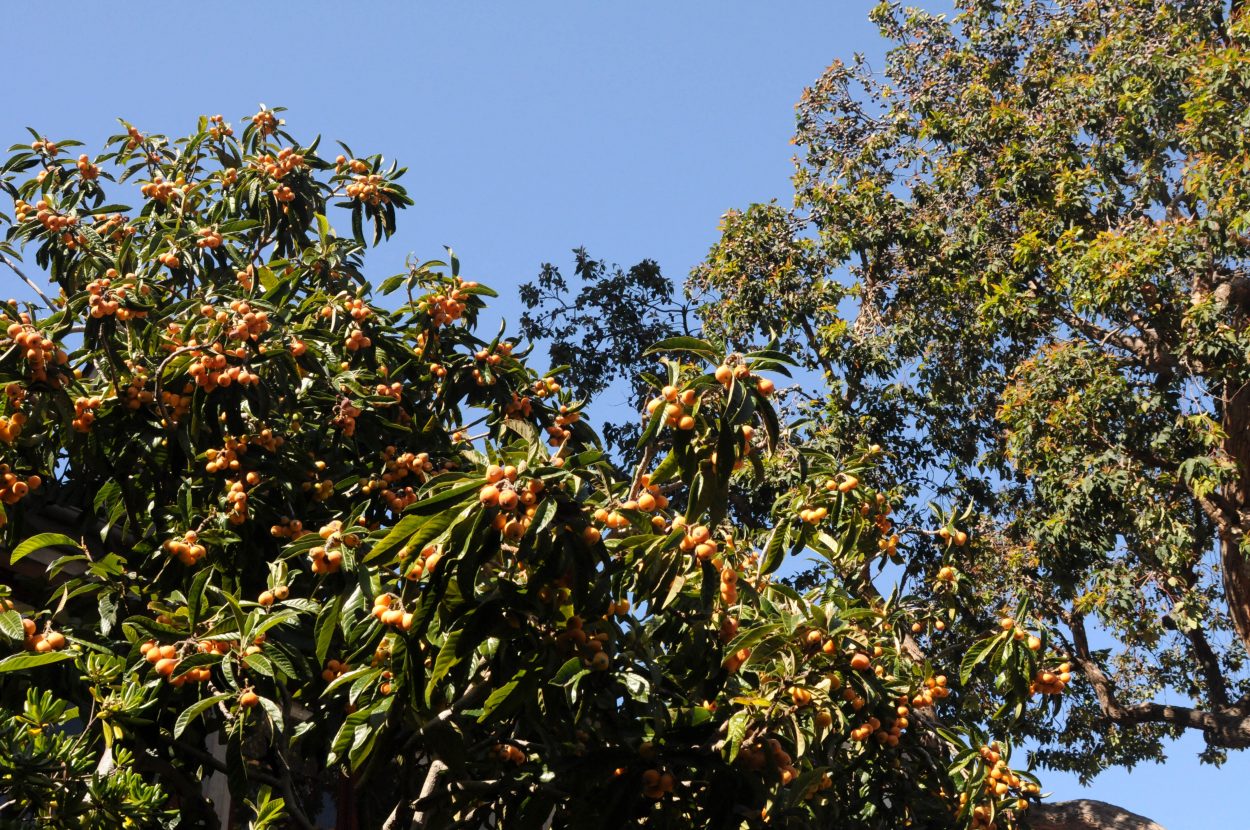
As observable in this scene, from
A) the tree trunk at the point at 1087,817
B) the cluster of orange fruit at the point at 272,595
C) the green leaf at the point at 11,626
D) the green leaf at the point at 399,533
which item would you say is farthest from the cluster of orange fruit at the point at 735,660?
the tree trunk at the point at 1087,817

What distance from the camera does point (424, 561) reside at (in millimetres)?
3924

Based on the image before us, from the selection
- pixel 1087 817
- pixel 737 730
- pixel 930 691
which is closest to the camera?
pixel 737 730

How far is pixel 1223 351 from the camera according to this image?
11.4 m

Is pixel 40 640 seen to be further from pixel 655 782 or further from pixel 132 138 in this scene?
pixel 132 138

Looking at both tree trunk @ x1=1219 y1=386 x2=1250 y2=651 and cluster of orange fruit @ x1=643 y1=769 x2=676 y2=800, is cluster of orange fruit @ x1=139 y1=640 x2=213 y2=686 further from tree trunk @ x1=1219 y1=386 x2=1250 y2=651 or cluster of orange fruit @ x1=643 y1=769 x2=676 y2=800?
tree trunk @ x1=1219 y1=386 x2=1250 y2=651

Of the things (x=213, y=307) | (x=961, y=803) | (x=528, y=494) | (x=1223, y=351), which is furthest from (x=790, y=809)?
(x=1223, y=351)

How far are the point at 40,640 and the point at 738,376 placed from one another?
8.29ft

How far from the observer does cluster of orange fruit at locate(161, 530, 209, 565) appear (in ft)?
16.1

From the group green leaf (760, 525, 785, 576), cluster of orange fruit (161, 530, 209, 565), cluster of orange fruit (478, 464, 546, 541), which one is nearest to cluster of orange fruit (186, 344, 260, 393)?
cluster of orange fruit (161, 530, 209, 565)

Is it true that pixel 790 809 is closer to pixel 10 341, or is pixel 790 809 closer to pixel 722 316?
pixel 10 341

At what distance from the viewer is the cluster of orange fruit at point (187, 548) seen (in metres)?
4.92

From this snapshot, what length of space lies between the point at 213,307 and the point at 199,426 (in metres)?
0.55

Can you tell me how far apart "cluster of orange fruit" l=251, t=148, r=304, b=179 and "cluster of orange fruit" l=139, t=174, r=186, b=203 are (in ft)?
1.45

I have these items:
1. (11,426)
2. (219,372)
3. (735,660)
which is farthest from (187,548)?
(735,660)
